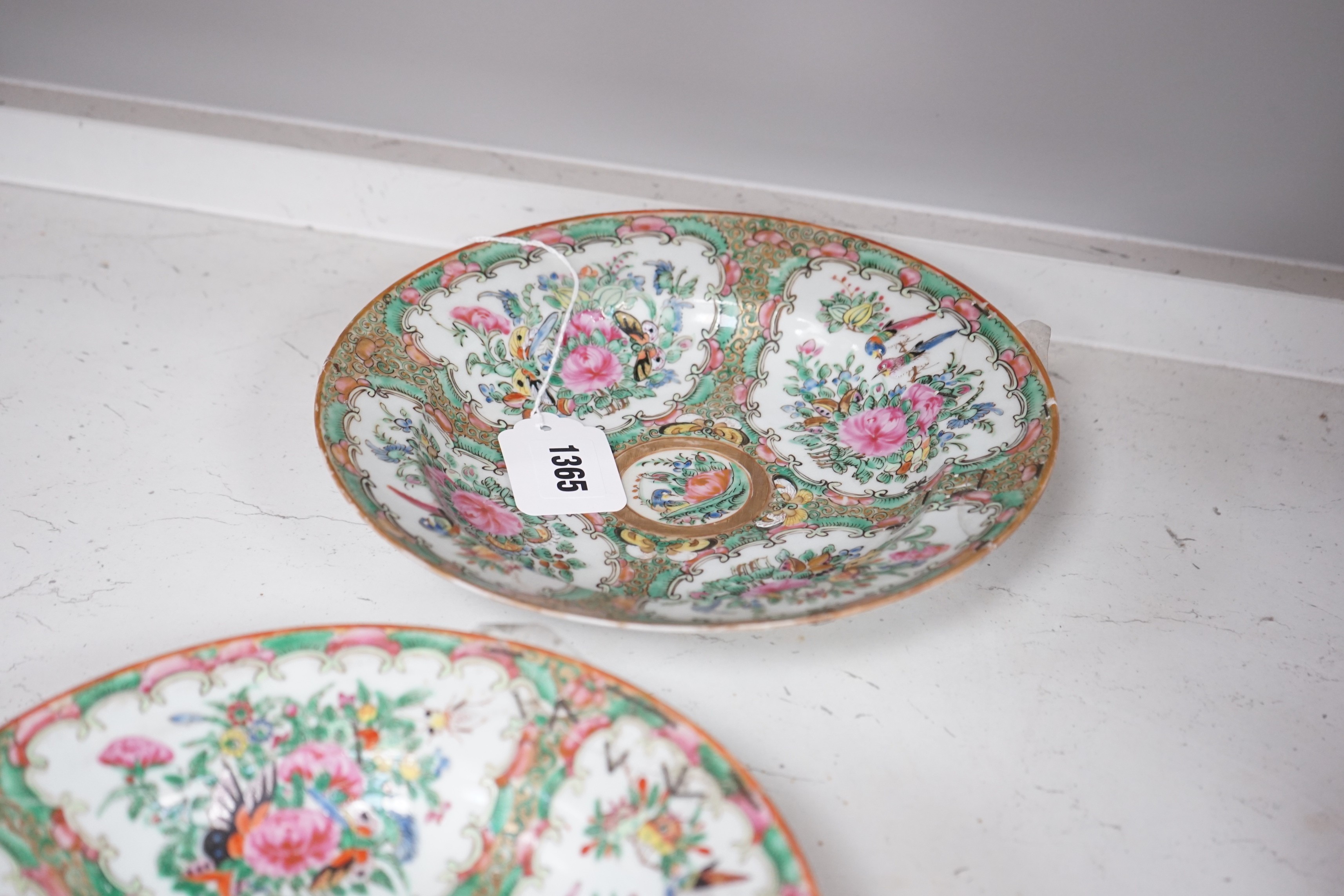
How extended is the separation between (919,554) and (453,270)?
0.45m

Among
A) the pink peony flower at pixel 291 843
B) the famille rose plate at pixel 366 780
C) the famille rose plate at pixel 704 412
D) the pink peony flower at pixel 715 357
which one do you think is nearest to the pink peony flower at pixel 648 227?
the famille rose plate at pixel 704 412

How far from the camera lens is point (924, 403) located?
2.80 ft

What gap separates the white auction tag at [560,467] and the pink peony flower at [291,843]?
0.28 metres

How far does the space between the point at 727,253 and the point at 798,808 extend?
0.49m

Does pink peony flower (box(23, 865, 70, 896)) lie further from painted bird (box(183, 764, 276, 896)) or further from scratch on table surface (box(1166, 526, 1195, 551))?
scratch on table surface (box(1166, 526, 1195, 551))

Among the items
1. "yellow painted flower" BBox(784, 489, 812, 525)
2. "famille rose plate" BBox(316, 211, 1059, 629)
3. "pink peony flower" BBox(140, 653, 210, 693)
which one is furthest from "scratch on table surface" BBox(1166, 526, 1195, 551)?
"pink peony flower" BBox(140, 653, 210, 693)

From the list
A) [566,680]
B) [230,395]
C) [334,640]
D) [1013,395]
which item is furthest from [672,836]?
[230,395]

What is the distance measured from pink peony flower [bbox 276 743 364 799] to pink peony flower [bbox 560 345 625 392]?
0.40 meters

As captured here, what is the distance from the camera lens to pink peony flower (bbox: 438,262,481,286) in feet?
2.86

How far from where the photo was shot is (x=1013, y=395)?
0.81 meters

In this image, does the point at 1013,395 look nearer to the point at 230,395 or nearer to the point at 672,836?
the point at 672,836

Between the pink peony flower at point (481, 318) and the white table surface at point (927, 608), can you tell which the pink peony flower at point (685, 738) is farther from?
the pink peony flower at point (481, 318)

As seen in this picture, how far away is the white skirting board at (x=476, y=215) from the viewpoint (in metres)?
1.01

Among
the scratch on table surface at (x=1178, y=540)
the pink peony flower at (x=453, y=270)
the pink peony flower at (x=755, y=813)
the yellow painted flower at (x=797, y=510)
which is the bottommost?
the pink peony flower at (x=755, y=813)
